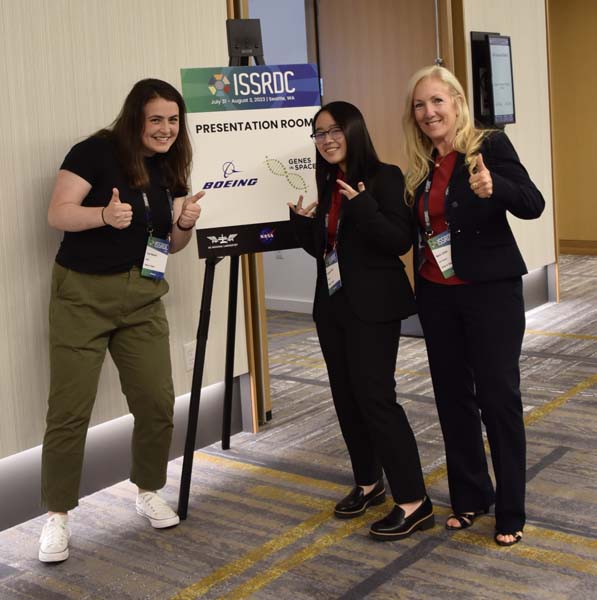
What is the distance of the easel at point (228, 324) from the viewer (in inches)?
130

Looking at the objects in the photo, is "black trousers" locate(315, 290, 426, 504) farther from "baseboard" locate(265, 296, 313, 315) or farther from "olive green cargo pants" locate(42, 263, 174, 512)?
"baseboard" locate(265, 296, 313, 315)

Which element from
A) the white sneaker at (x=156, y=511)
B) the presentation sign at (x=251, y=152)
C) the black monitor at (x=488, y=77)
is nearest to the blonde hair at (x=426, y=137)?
the presentation sign at (x=251, y=152)

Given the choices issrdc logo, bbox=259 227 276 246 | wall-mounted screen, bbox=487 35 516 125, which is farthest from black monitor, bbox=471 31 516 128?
issrdc logo, bbox=259 227 276 246

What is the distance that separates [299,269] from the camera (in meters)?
7.40

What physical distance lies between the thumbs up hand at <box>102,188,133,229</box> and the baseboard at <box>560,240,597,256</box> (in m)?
7.72

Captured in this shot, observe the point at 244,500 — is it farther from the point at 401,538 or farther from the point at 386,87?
Result: the point at 386,87

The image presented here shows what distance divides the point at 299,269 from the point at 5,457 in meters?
4.42

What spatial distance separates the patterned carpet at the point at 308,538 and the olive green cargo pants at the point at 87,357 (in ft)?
0.98

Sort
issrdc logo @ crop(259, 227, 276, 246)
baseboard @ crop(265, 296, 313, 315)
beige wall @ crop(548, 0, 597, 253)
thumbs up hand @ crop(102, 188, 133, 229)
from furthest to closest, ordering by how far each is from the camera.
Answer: beige wall @ crop(548, 0, 597, 253), baseboard @ crop(265, 296, 313, 315), issrdc logo @ crop(259, 227, 276, 246), thumbs up hand @ crop(102, 188, 133, 229)

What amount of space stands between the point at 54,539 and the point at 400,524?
3.78 ft

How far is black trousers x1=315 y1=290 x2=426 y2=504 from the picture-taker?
291 cm

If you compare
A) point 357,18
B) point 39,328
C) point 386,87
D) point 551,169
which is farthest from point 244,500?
point 551,169

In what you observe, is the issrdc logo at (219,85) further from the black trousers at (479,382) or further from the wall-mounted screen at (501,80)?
the wall-mounted screen at (501,80)

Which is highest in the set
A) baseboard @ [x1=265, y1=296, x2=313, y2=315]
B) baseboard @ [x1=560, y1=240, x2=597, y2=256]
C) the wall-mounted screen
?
the wall-mounted screen
